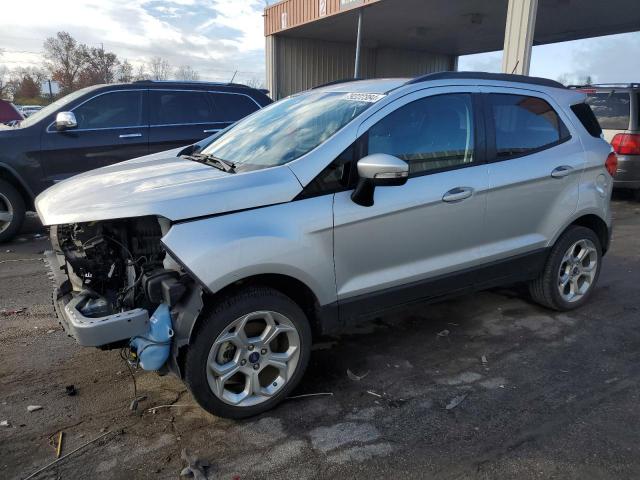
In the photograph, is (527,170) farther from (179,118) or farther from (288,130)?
(179,118)

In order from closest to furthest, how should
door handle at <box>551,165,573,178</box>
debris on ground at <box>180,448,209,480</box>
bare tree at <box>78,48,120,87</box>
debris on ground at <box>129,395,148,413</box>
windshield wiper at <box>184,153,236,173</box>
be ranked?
1. debris on ground at <box>180,448,209,480</box>
2. debris on ground at <box>129,395,148,413</box>
3. windshield wiper at <box>184,153,236,173</box>
4. door handle at <box>551,165,573,178</box>
5. bare tree at <box>78,48,120,87</box>

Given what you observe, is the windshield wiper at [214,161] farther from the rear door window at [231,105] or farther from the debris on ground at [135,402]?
the rear door window at [231,105]

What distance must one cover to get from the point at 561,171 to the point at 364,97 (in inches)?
69.3

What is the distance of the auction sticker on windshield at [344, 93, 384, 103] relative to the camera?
10.6 ft

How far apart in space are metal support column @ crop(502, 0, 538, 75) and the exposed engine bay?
7856 millimetres

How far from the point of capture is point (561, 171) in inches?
155

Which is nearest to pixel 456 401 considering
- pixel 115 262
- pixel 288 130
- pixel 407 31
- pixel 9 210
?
pixel 288 130

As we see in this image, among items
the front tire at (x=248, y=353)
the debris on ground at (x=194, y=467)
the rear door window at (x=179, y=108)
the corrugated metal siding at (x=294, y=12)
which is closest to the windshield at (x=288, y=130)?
the front tire at (x=248, y=353)

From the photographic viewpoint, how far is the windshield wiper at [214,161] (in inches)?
124

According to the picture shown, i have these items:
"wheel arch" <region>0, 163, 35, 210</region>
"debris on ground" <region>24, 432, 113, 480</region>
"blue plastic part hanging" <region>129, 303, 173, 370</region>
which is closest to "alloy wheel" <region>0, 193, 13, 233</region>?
"wheel arch" <region>0, 163, 35, 210</region>

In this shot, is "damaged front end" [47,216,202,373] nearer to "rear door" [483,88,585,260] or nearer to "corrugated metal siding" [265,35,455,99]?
"rear door" [483,88,585,260]

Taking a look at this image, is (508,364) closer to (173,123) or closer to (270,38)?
(173,123)

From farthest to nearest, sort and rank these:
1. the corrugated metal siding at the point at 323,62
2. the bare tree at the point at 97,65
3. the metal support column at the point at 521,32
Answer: the bare tree at the point at 97,65, the corrugated metal siding at the point at 323,62, the metal support column at the point at 521,32

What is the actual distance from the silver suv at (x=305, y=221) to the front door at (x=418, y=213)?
0.01m
